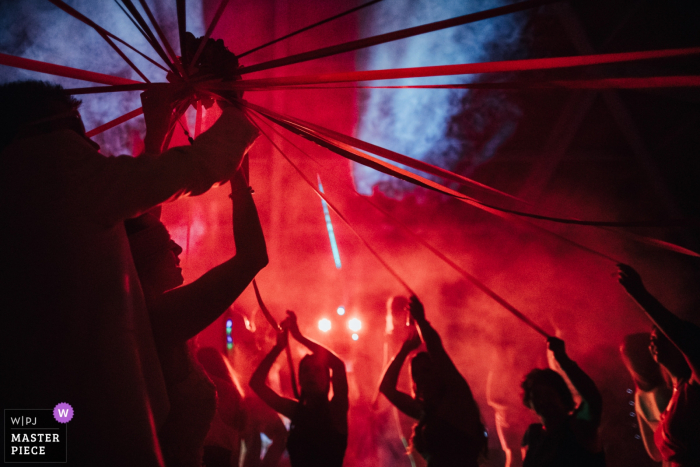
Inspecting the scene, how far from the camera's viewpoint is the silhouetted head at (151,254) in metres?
1.03

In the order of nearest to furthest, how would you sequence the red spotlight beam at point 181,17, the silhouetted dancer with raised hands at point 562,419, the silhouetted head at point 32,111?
the silhouetted head at point 32,111
the red spotlight beam at point 181,17
the silhouetted dancer with raised hands at point 562,419

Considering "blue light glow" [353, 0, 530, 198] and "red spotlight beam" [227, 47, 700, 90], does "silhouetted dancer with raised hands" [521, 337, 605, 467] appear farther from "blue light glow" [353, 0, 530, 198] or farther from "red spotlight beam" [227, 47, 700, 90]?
"blue light glow" [353, 0, 530, 198]

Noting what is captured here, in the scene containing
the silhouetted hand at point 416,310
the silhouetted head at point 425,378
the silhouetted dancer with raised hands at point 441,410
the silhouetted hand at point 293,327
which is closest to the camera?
the silhouetted dancer with raised hands at point 441,410

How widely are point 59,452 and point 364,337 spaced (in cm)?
556

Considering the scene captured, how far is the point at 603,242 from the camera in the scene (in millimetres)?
5109

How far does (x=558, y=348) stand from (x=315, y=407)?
1.68m

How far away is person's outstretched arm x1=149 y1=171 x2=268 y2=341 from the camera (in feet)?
2.96

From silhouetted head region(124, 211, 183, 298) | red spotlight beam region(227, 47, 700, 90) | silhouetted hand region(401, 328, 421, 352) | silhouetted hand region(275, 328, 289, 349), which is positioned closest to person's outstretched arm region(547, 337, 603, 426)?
silhouetted hand region(401, 328, 421, 352)

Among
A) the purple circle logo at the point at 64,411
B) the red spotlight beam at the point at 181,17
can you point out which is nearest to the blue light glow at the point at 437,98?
the red spotlight beam at the point at 181,17

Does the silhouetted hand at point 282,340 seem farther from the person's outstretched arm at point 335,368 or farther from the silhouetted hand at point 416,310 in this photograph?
the silhouetted hand at point 416,310

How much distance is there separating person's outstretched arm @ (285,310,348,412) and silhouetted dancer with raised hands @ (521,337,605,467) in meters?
1.27

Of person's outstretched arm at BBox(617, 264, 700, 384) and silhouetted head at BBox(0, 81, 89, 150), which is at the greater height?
silhouetted head at BBox(0, 81, 89, 150)

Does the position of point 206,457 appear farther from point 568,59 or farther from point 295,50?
point 295,50

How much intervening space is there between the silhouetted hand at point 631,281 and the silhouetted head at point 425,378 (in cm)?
125
